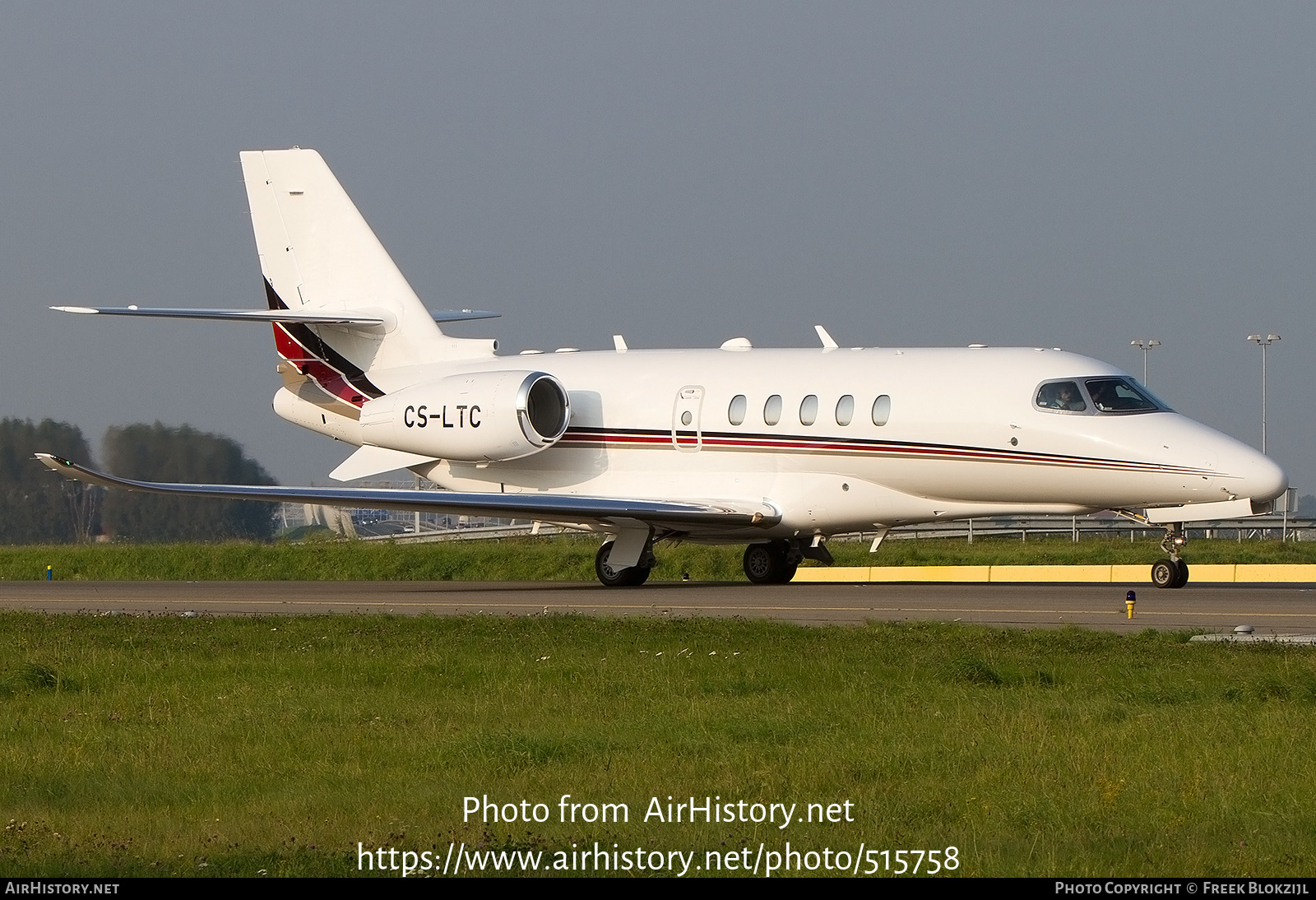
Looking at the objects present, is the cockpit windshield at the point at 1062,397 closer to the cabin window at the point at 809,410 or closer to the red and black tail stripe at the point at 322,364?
the cabin window at the point at 809,410

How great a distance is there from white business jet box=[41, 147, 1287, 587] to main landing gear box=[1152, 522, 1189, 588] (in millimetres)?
25

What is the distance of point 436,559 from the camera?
112 feet

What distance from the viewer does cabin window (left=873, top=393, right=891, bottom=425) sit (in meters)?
22.9

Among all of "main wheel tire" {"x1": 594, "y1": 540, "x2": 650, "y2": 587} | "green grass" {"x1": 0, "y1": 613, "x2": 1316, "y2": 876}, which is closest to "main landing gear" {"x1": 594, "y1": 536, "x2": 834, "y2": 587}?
"main wheel tire" {"x1": 594, "y1": 540, "x2": 650, "y2": 587}

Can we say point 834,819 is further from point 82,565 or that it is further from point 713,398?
point 82,565

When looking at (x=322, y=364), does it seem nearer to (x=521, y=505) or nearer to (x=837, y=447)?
(x=521, y=505)

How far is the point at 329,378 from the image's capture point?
28422 millimetres

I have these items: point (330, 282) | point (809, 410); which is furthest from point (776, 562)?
point (330, 282)

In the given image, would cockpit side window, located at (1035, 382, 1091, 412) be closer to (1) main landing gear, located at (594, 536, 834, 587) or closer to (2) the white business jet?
(2) the white business jet

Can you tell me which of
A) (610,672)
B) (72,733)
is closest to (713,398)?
(610,672)

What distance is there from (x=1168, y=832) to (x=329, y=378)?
75.0 ft

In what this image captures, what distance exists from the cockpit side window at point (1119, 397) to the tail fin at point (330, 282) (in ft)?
35.1

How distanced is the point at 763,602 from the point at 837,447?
12.3ft
